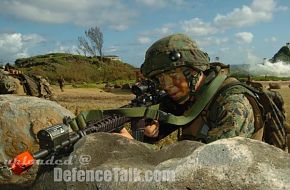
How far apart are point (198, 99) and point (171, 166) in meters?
1.33

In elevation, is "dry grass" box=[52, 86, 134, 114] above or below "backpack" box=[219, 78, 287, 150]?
below

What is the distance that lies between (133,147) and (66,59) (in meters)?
45.7

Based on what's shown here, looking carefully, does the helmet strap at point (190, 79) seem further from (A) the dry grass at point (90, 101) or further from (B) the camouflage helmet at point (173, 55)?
(A) the dry grass at point (90, 101)

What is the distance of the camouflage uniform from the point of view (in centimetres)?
335

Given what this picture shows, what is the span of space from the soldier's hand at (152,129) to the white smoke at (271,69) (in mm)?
50245

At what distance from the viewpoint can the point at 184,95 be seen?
12.9 feet

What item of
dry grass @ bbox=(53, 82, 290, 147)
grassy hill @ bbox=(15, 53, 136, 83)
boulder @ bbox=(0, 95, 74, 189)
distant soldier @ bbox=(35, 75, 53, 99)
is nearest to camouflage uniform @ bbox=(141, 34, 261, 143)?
boulder @ bbox=(0, 95, 74, 189)

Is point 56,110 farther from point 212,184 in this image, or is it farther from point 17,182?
point 212,184

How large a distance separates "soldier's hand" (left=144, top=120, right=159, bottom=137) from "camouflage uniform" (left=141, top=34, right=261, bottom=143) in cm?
16

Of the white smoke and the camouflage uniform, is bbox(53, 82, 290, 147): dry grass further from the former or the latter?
the white smoke

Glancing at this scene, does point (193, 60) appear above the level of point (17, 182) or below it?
above

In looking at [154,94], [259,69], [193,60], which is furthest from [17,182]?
[259,69]

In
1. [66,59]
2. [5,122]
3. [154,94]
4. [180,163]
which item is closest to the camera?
[180,163]

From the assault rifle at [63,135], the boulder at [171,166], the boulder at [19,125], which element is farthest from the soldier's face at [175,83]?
the boulder at [19,125]
